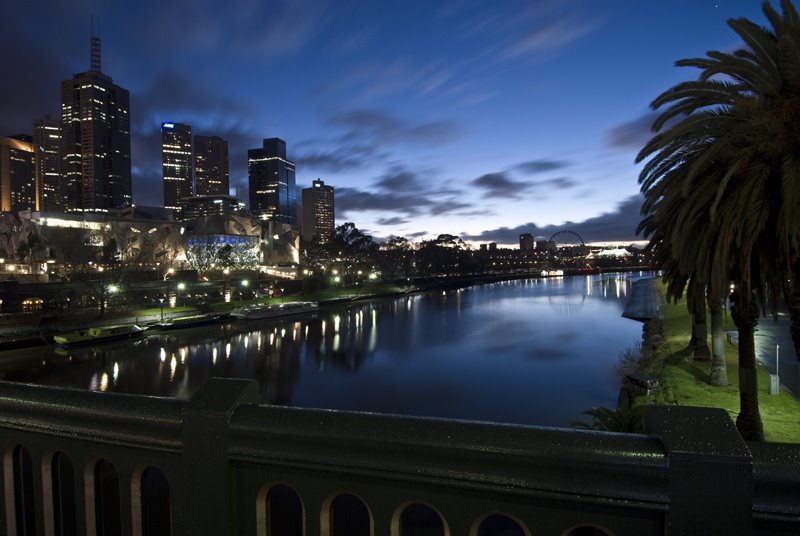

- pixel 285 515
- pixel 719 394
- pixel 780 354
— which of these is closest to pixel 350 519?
pixel 285 515

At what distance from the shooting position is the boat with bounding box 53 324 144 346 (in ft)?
137

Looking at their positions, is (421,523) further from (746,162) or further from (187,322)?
(187,322)

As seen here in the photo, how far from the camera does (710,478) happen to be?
190cm

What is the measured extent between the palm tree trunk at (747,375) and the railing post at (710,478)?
11969 mm

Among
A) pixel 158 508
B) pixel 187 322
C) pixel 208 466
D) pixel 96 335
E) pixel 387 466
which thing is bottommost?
pixel 158 508

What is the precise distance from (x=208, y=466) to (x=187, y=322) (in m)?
56.7

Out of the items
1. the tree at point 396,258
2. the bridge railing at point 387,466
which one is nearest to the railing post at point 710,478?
the bridge railing at point 387,466

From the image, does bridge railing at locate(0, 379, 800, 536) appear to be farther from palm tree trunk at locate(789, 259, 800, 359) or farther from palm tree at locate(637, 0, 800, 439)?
palm tree trunk at locate(789, 259, 800, 359)

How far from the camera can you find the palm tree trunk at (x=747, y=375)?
1226 centimetres

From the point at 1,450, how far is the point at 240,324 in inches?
2271

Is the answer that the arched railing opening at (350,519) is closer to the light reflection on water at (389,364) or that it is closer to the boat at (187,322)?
the light reflection on water at (389,364)

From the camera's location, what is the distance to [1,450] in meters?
3.19

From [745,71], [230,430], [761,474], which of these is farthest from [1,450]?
[745,71]

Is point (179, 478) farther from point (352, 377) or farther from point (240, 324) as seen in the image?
point (240, 324)
